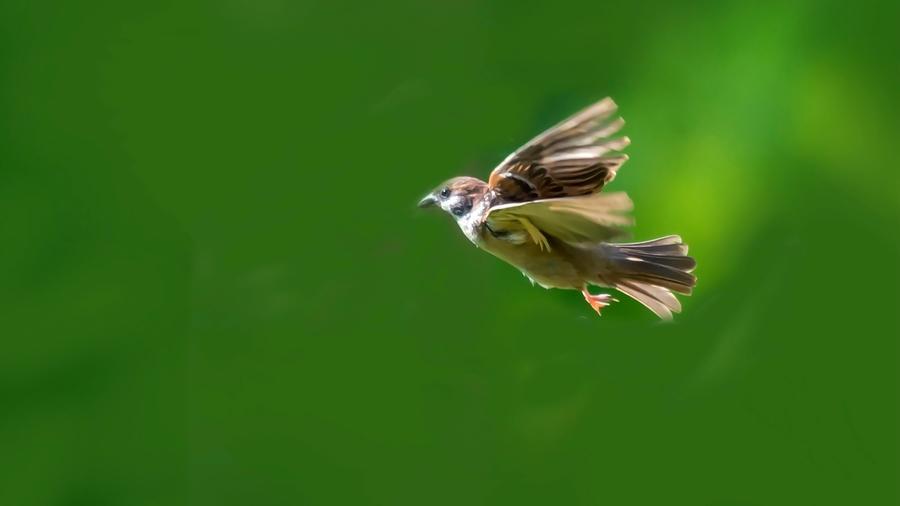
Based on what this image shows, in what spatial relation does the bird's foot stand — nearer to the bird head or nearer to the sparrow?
the sparrow

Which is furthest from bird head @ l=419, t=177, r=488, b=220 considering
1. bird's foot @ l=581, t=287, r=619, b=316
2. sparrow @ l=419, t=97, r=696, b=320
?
bird's foot @ l=581, t=287, r=619, b=316

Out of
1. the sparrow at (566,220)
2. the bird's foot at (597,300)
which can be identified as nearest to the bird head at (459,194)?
the sparrow at (566,220)

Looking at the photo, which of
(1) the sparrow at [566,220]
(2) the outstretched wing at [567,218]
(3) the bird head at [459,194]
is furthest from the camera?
(3) the bird head at [459,194]

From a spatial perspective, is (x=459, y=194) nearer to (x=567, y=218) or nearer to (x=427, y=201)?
(x=427, y=201)

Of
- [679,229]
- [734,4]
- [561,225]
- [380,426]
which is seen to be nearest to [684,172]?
[679,229]

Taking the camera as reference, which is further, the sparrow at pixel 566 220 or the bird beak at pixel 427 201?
the bird beak at pixel 427 201

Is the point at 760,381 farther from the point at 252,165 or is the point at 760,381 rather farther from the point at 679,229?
the point at 252,165

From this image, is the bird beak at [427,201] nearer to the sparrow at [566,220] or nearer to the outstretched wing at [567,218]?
the sparrow at [566,220]
